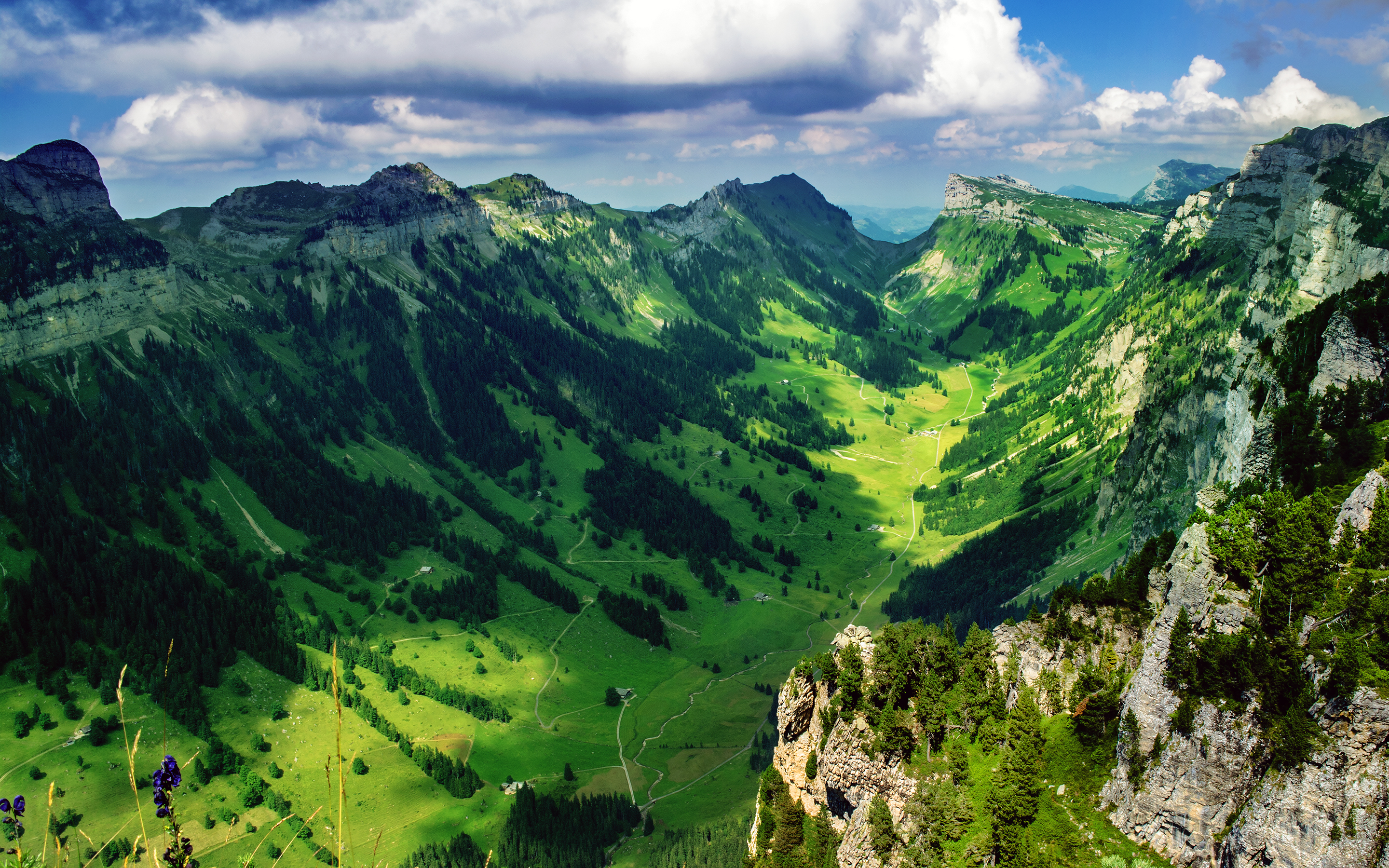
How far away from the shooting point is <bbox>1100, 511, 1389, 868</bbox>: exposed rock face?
4300 cm

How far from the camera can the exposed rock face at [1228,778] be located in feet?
141

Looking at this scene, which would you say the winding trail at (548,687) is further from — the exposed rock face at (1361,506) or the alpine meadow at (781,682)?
the exposed rock face at (1361,506)

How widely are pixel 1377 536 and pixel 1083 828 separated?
83.6 feet

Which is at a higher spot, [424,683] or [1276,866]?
[1276,866]

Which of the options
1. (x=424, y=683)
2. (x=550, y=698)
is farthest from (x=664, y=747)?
(x=424, y=683)

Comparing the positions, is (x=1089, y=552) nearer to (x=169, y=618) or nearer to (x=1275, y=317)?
(x=1275, y=317)

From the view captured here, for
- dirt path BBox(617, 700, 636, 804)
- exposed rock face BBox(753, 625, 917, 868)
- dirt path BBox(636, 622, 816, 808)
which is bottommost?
dirt path BBox(636, 622, 816, 808)

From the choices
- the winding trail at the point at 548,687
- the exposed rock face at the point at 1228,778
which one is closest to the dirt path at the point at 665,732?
the winding trail at the point at 548,687

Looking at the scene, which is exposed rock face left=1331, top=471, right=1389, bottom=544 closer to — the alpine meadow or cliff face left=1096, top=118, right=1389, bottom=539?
the alpine meadow

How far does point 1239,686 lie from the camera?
164 feet

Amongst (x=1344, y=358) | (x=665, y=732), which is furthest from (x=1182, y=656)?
(x=665, y=732)

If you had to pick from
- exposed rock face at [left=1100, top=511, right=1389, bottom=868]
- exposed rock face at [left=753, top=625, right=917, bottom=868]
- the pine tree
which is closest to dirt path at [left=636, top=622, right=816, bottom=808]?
exposed rock face at [left=753, top=625, right=917, bottom=868]

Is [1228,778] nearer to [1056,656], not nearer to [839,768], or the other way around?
[1056,656]

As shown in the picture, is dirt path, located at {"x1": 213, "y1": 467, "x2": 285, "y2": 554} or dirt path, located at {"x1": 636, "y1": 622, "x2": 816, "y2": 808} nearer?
dirt path, located at {"x1": 636, "y1": 622, "x2": 816, "y2": 808}
